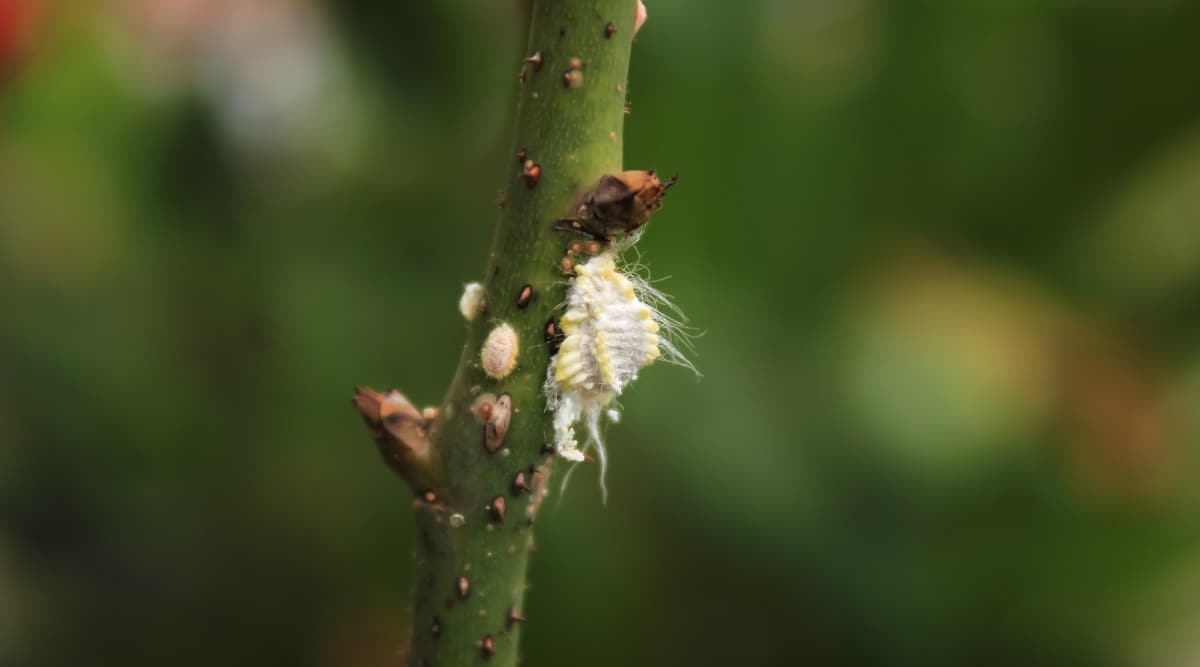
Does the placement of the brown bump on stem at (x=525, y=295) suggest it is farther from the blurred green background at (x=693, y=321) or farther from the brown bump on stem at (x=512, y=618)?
the blurred green background at (x=693, y=321)

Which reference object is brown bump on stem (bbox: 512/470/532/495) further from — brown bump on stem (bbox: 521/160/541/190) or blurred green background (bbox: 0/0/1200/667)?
blurred green background (bbox: 0/0/1200/667)

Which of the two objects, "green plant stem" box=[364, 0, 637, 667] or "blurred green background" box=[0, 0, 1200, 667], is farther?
"blurred green background" box=[0, 0, 1200, 667]

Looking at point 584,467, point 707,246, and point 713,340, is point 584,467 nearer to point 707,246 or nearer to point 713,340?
point 713,340

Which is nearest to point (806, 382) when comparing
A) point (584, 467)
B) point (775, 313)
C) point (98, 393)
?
point (775, 313)

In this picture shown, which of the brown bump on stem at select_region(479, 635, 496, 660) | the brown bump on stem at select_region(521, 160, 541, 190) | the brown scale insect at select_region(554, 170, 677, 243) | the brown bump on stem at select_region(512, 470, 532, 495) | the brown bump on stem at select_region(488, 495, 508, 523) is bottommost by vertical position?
the brown bump on stem at select_region(479, 635, 496, 660)

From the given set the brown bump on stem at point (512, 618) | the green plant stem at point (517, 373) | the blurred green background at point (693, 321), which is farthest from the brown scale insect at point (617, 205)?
the blurred green background at point (693, 321)

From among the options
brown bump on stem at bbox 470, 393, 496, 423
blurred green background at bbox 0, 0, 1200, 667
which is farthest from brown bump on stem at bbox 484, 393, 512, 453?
blurred green background at bbox 0, 0, 1200, 667
